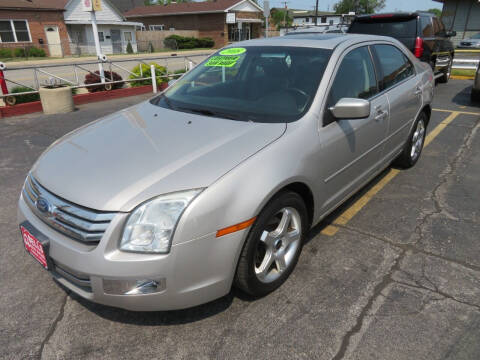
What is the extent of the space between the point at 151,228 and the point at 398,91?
313cm

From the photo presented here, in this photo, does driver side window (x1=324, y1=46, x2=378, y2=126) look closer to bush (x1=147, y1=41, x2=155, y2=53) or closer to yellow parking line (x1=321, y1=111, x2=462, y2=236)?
yellow parking line (x1=321, y1=111, x2=462, y2=236)

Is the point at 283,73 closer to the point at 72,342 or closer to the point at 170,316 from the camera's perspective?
the point at 170,316

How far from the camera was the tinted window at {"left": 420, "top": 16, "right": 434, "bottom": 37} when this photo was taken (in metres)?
9.05

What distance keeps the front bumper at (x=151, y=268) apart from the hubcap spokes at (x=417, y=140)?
139 inches

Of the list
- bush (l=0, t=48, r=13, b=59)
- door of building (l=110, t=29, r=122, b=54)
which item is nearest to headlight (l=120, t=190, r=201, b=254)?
bush (l=0, t=48, r=13, b=59)

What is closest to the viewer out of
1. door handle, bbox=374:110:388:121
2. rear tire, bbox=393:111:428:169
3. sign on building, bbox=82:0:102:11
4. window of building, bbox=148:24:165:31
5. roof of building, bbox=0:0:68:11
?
door handle, bbox=374:110:388:121

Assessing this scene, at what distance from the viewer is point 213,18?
136ft

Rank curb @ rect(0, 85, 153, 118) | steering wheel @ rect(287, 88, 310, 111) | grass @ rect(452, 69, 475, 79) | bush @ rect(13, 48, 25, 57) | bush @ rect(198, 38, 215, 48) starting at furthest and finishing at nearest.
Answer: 1. bush @ rect(198, 38, 215, 48)
2. bush @ rect(13, 48, 25, 57)
3. grass @ rect(452, 69, 475, 79)
4. curb @ rect(0, 85, 153, 118)
5. steering wheel @ rect(287, 88, 310, 111)

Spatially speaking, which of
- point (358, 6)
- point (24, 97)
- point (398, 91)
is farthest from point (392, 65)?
point (358, 6)

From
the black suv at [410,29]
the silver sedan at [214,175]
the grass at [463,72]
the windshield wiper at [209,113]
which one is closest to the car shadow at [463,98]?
the black suv at [410,29]

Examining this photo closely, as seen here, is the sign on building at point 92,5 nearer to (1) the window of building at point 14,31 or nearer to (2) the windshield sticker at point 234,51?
(2) the windshield sticker at point 234,51

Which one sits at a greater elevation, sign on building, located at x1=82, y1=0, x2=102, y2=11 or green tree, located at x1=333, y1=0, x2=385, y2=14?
green tree, located at x1=333, y1=0, x2=385, y2=14

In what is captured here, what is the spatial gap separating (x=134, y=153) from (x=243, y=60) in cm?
161

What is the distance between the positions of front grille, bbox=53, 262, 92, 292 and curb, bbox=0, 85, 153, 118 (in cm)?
752
